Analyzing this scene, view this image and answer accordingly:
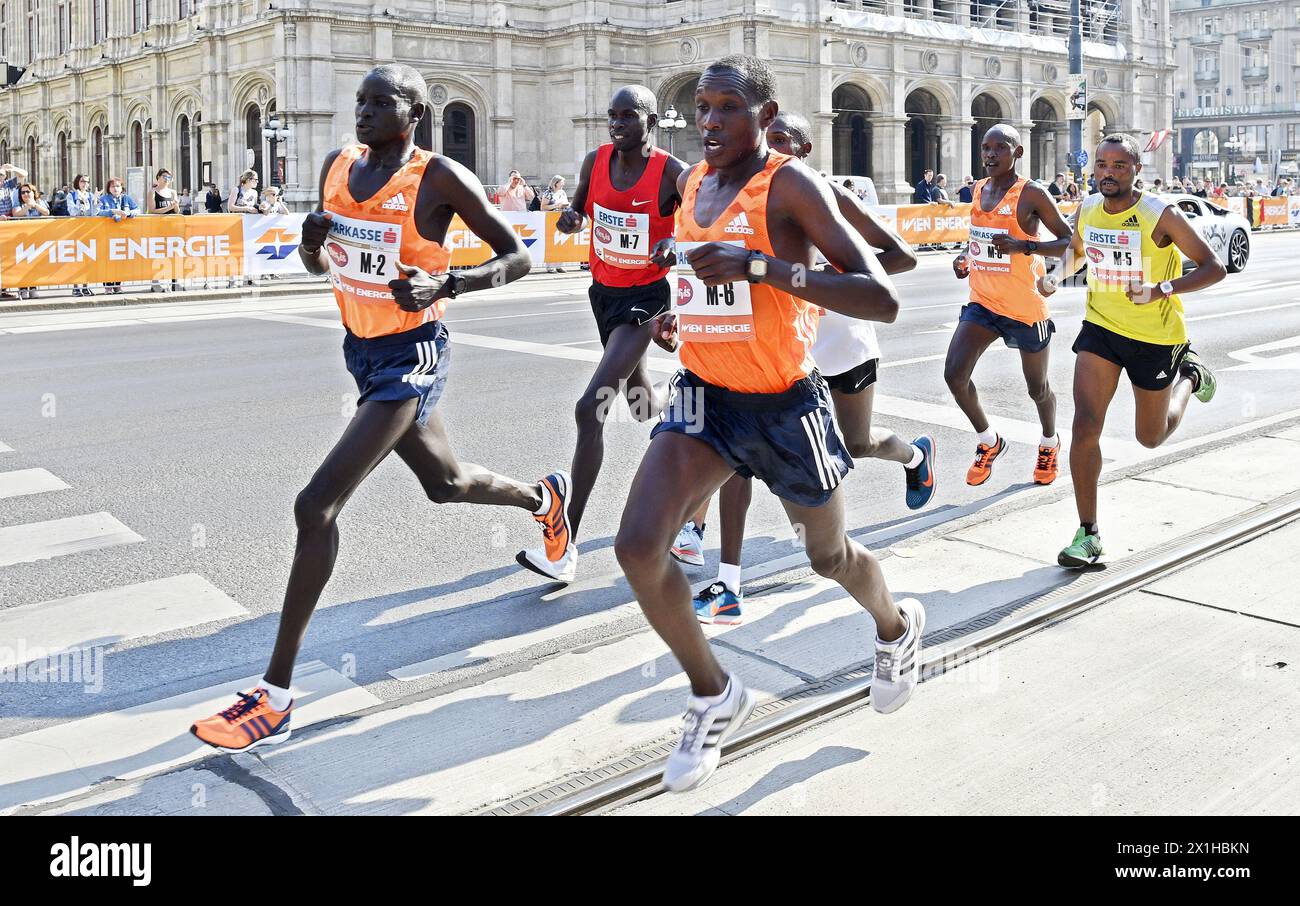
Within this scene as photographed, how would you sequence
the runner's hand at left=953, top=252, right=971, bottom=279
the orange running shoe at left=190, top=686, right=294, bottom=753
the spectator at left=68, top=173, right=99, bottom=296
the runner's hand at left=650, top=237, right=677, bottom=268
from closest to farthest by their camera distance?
the orange running shoe at left=190, top=686, right=294, bottom=753
the runner's hand at left=650, top=237, right=677, bottom=268
the runner's hand at left=953, top=252, right=971, bottom=279
the spectator at left=68, top=173, right=99, bottom=296

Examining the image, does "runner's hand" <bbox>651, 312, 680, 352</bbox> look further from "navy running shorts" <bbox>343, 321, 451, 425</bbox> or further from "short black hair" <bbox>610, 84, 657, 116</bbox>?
"short black hair" <bbox>610, 84, 657, 116</bbox>

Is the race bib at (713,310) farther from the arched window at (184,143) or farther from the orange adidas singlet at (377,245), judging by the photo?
the arched window at (184,143)

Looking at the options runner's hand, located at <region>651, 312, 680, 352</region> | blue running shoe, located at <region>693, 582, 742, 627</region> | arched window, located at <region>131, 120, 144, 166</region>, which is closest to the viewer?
runner's hand, located at <region>651, 312, 680, 352</region>

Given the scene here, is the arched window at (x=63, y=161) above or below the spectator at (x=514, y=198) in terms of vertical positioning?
above

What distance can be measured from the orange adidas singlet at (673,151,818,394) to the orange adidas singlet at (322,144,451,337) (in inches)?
46.7

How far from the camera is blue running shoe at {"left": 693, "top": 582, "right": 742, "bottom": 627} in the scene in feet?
17.9

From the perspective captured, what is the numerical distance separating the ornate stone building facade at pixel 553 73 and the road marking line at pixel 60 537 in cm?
3316

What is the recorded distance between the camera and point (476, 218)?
490 centimetres

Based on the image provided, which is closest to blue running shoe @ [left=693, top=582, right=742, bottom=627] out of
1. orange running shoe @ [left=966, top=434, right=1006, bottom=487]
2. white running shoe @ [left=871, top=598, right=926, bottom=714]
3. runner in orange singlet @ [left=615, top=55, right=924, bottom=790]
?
white running shoe @ [left=871, top=598, right=926, bottom=714]

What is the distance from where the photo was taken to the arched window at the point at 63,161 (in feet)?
199

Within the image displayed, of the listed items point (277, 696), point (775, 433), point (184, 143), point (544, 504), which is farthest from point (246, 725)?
point (184, 143)

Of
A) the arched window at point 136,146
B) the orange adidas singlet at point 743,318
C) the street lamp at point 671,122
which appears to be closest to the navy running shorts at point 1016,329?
the orange adidas singlet at point 743,318

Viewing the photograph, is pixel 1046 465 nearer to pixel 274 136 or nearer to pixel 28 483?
pixel 28 483
